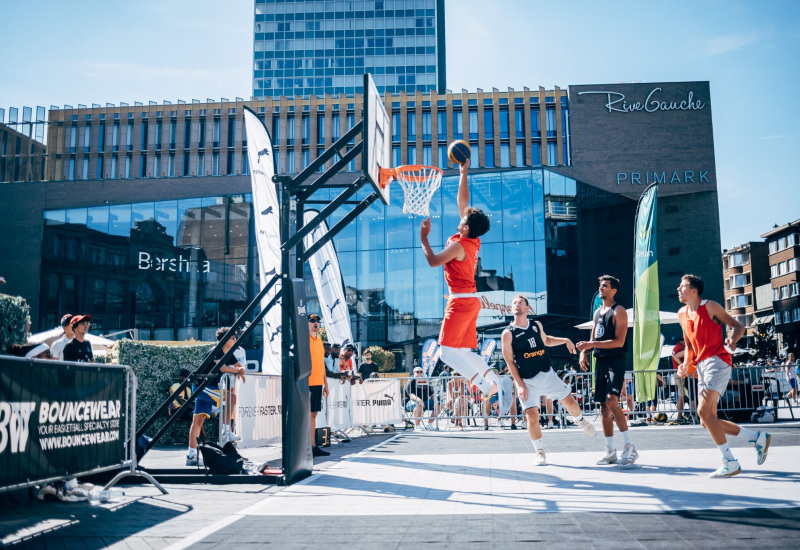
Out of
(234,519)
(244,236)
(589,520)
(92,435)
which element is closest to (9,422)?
(92,435)

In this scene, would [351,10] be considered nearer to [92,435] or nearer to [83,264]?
[83,264]

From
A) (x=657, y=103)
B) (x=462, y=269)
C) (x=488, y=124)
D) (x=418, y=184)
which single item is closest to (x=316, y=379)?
(x=418, y=184)

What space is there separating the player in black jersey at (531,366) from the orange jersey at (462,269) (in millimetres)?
1478

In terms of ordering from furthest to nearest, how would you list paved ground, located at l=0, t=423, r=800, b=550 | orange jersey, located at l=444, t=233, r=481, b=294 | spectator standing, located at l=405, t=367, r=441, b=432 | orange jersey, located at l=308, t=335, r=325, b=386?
1. spectator standing, located at l=405, t=367, r=441, b=432
2. orange jersey, located at l=308, t=335, r=325, b=386
3. orange jersey, located at l=444, t=233, r=481, b=294
4. paved ground, located at l=0, t=423, r=800, b=550

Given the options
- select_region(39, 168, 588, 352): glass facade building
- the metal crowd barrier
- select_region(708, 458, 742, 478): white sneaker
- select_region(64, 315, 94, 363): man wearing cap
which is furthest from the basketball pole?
select_region(39, 168, 588, 352): glass facade building

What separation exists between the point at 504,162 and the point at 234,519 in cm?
5011

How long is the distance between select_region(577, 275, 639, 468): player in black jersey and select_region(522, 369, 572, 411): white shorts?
52cm

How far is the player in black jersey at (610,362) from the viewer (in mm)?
7812

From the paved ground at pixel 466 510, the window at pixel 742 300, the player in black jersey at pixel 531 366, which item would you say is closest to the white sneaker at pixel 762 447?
the paved ground at pixel 466 510

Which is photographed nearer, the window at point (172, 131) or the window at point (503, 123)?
the window at point (503, 123)

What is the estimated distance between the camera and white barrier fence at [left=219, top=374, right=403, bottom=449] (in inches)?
380

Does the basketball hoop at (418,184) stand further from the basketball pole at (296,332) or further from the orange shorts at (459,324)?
the orange shorts at (459,324)

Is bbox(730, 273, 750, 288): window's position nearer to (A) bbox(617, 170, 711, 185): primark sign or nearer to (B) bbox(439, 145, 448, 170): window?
(A) bbox(617, 170, 711, 185): primark sign

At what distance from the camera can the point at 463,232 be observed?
702 centimetres
